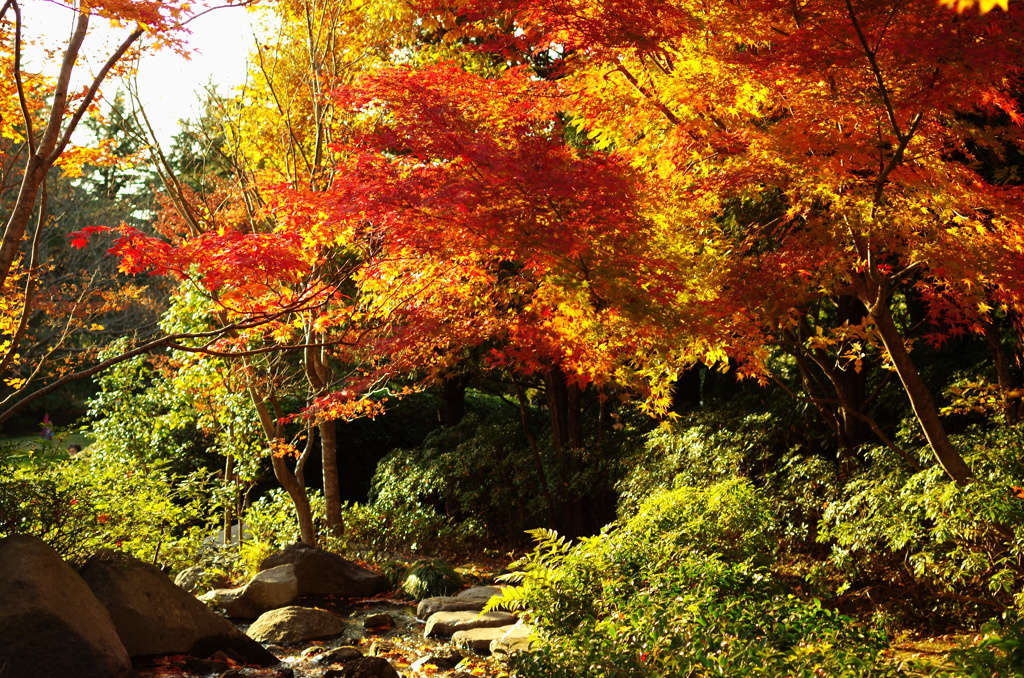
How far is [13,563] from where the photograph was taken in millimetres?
5512

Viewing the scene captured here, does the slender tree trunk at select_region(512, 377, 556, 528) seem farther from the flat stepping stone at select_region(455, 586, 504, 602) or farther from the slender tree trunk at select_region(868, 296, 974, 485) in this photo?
the slender tree trunk at select_region(868, 296, 974, 485)

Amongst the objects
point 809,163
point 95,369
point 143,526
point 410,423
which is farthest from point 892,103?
point 410,423

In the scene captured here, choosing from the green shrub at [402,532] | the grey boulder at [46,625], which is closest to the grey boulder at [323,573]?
the green shrub at [402,532]

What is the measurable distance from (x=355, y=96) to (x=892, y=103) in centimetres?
341

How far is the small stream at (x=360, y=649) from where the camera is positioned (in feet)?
20.2

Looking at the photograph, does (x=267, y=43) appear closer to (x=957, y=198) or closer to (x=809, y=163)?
(x=809, y=163)

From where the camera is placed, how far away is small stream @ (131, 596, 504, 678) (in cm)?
617

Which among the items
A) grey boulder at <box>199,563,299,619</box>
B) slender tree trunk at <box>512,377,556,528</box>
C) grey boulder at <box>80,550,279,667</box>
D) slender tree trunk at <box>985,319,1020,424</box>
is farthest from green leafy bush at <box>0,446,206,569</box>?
slender tree trunk at <box>985,319,1020,424</box>

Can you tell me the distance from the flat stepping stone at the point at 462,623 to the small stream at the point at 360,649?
0.10 meters

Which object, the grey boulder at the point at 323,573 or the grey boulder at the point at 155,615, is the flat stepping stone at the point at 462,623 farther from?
the grey boulder at the point at 323,573

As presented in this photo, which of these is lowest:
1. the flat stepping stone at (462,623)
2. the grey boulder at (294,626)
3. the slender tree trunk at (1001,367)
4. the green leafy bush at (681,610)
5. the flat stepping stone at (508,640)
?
the flat stepping stone at (462,623)

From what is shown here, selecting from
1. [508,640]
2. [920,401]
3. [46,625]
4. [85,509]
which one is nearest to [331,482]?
[85,509]

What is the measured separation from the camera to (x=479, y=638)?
6855 millimetres

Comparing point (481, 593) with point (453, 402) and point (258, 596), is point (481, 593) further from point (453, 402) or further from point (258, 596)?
point (453, 402)
